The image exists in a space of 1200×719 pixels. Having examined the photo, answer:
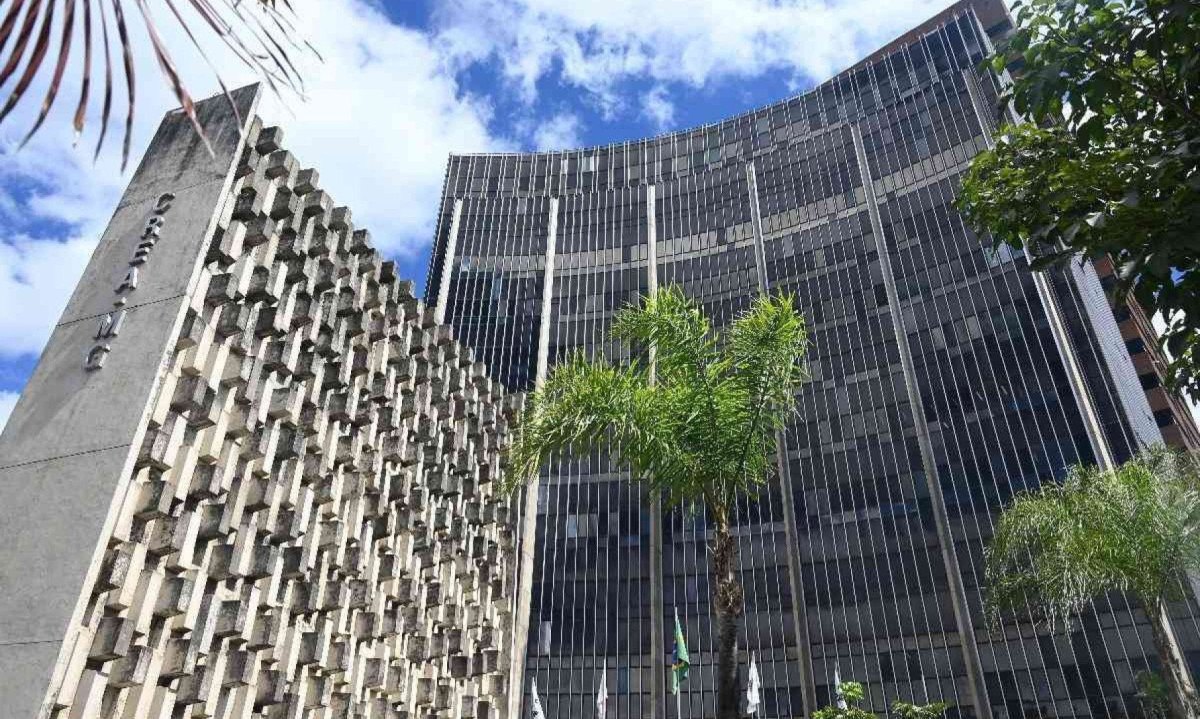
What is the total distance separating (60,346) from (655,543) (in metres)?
46.2

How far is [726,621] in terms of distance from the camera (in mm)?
16797

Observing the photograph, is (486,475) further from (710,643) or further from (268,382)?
(710,643)

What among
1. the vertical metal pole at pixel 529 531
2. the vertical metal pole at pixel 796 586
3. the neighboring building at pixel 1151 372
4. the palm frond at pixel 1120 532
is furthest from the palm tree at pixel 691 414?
the neighboring building at pixel 1151 372

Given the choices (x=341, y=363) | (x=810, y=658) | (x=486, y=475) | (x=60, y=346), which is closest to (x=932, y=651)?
(x=810, y=658)

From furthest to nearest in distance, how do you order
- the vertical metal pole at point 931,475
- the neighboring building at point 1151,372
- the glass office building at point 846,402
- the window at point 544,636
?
the neighboring building at point 1151,372, the window at point 544,636, the glass office building at point 846,402, the vertical metal pole at point 931,475

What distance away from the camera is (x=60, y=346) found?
64.9ft

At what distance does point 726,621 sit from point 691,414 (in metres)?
4.42

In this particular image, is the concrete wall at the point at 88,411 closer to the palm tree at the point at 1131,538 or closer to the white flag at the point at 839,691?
the white flag at the point at 839,691

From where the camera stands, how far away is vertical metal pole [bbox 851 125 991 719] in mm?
48875

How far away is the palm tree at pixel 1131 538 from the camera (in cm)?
2158

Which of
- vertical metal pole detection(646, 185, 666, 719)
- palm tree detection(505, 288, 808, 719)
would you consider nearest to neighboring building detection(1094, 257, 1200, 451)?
vertical metal pole detection(646, 185, 666, 719)

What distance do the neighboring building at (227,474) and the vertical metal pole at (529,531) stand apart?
572cm

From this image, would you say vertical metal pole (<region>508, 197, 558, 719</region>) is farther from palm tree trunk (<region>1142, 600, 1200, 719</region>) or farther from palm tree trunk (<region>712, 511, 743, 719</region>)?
palm tree trunk (<region>1142, 600, 1200, 719</region>)

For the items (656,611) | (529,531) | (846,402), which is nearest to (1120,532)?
(529,531)
